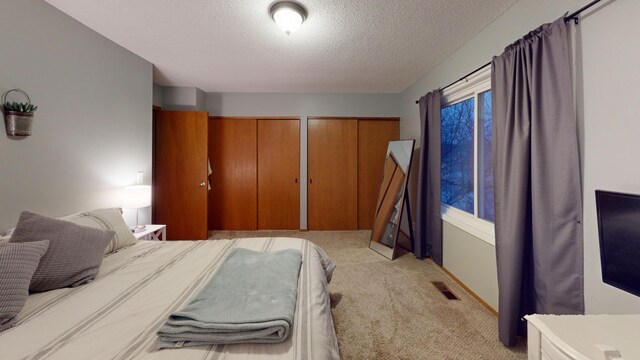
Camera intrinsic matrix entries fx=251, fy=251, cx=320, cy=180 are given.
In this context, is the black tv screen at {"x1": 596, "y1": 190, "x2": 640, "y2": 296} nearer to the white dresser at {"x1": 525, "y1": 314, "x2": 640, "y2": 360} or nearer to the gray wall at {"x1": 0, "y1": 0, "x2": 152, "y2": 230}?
the white dresser at {"x1": 525, "y1": 314, "x2": 640, "y2": 360}

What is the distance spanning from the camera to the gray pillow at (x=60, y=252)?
1328 millimetres

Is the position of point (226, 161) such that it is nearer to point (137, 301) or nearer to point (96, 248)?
point (96, 248)

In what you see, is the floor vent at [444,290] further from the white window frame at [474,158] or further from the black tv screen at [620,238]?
the black tv screen at [620,238]

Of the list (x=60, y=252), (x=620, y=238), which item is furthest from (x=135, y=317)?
(x=620, y=238)

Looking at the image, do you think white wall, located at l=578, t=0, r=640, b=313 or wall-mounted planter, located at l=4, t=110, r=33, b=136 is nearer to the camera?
white wall, located at l=578, t=0, r=640, b=313

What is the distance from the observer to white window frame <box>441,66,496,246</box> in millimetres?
2260

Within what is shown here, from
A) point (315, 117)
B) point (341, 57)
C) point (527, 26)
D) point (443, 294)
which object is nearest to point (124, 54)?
point (341, 57)

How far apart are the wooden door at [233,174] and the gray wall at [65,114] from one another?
150 cm

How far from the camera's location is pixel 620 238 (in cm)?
101

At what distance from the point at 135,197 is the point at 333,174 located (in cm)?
288

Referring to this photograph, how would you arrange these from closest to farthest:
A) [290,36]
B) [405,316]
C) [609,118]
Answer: [609,118] → [405,316] → [290,36]

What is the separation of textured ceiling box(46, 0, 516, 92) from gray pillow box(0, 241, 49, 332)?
5.97 feet

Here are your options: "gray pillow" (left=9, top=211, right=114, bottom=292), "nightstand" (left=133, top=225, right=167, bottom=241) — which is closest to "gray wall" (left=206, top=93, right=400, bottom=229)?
"nightstand" (left=133, top=225, right=167, bottom=241)

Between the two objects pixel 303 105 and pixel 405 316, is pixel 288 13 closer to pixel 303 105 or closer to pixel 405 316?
pixel 303 105
